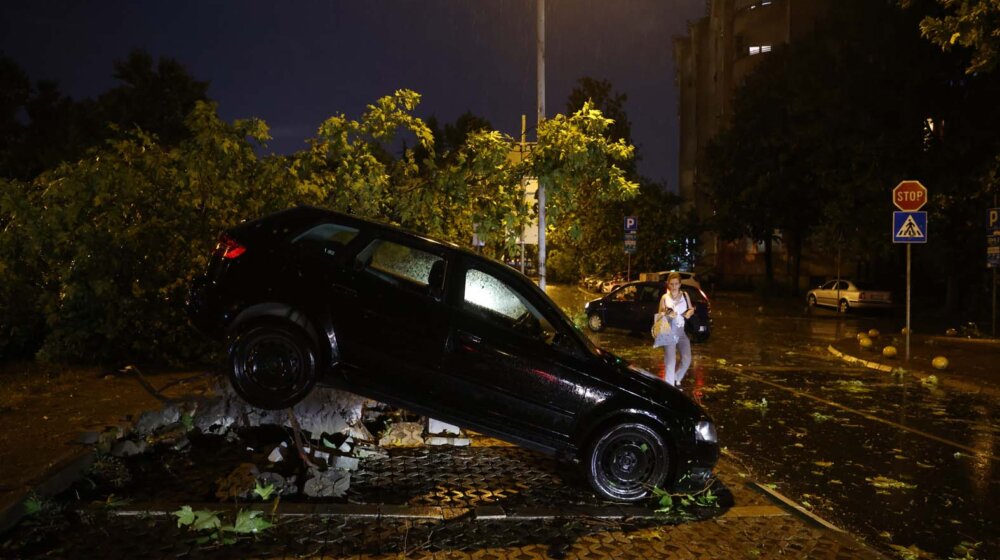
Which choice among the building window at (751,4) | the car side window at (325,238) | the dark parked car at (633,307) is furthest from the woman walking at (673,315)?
the building window at (751,4)

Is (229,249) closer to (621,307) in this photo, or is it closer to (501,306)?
(501,306)

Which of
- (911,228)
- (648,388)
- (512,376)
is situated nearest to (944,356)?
(911,228)

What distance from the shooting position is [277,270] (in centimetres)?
620

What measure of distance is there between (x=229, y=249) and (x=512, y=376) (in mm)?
2494

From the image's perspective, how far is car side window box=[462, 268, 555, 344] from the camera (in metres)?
6.27

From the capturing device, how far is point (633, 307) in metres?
21.5

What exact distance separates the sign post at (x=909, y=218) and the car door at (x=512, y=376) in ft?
41.3

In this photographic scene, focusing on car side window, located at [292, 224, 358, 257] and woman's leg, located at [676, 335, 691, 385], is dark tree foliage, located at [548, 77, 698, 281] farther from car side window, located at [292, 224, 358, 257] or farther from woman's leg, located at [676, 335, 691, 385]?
car side window, located at [292, 224, 358, 257]

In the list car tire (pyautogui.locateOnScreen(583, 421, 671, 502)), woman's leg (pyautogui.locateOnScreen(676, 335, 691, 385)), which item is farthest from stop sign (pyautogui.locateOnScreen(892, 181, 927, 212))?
car tire (pyautogui.locateOnScreen(583, 421, 671, 502))

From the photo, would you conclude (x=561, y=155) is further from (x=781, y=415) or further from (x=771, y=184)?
(x=771, y=184)

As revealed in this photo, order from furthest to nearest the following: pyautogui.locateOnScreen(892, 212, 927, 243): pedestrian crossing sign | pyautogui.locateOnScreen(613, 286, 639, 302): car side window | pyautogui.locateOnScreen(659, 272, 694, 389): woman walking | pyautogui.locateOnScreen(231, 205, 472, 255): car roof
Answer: pyautogui.locateOnScreen(613, 286, 639, 302): car side window < pyautogui.locateOnScreen(892, 212, 927, 243): pedestrian crossing sign < pyautogui.locateOnScreen(659, 272, 694, 389): woman walking < pyautogui.locateOnScreen(231, 205, 472, 255): car roof

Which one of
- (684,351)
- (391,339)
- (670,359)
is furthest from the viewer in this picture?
(684,351)

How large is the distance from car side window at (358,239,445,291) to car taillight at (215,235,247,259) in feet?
3.16

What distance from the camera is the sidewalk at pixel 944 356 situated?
566 inches
